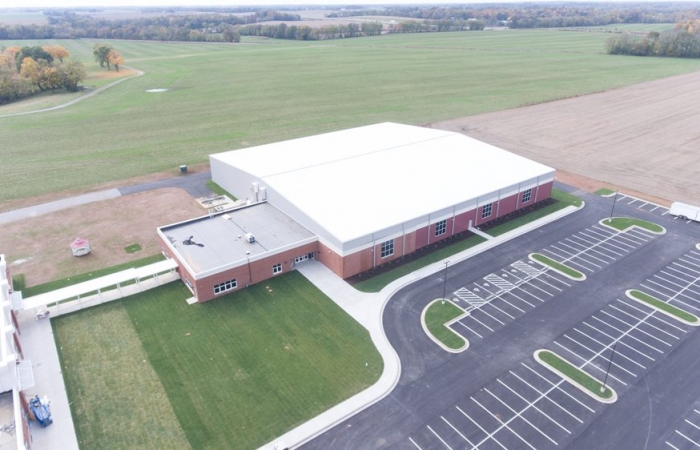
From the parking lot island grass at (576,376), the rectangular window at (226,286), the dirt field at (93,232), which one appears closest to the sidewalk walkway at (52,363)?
the rectangular window at (226,286)

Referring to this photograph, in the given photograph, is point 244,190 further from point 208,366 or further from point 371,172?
point 208,366

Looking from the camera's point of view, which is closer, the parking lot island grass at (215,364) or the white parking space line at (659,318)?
the parking lot island grass at (215,364)

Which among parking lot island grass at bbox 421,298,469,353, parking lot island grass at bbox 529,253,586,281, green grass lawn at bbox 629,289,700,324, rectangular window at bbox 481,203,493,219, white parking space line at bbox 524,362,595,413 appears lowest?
white parking space line at bbox 524,362,595,413

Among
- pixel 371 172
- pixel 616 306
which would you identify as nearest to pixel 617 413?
pixel 616 306

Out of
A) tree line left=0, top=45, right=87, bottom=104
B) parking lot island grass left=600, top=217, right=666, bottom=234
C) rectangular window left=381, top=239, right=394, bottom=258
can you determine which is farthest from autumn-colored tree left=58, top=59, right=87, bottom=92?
parking lot island grass left=600, top=217, right=666, bottom=234

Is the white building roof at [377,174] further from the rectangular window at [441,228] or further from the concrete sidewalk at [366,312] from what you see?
the concrete sidewalk at [366,312]

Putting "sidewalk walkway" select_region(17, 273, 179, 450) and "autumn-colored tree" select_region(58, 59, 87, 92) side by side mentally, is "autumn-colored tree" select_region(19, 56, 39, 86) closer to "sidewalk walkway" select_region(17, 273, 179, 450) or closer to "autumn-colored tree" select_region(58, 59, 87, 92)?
"autumn-colored tree" select_region(58, 59, 87, 92)
